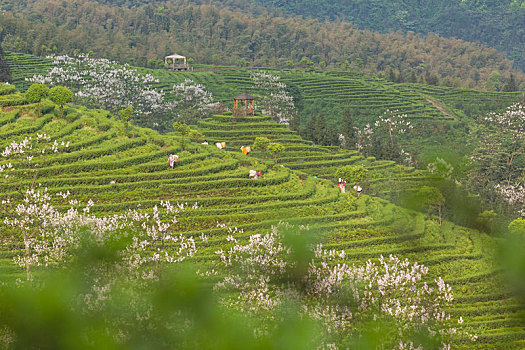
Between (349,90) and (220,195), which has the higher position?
(349,90)

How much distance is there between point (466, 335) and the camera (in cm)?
2255

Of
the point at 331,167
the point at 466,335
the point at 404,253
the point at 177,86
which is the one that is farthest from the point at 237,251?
the point at 177,86

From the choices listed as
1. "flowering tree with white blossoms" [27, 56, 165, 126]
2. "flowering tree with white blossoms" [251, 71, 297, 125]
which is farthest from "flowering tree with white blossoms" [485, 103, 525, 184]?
"flowering tree with white blossoms" [27, 56, 165, 126]

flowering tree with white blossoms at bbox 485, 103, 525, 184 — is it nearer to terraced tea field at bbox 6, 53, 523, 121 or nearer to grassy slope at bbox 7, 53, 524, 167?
grassy slope at bbox 7, 53, 524, 167

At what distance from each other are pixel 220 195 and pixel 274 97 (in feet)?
167

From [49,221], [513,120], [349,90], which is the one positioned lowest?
[49,221]

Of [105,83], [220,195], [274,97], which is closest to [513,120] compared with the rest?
[274,97]

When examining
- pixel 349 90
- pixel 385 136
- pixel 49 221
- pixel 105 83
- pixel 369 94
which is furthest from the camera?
pixel 349 90

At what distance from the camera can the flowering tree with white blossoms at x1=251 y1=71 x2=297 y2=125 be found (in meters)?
78.2

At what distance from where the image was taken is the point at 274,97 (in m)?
85.0

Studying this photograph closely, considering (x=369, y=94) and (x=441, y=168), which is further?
(x=369, y=94)

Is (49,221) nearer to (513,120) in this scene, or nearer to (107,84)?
(107,84)

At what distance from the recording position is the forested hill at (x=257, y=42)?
122125 mm

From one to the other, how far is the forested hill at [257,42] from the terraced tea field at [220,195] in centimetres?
7291
